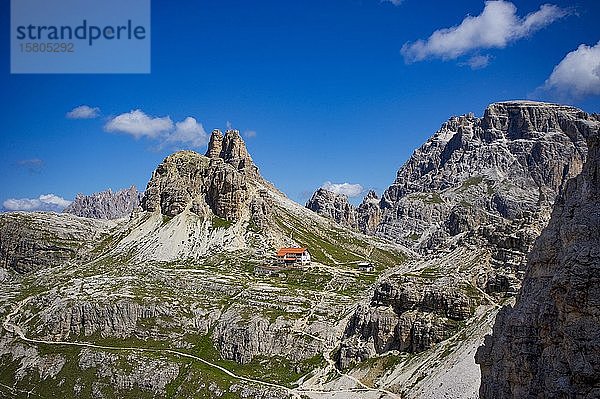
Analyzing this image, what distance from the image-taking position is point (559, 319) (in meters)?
43.8

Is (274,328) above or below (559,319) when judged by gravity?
below

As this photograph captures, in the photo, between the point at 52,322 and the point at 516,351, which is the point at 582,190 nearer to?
the point at 516,351

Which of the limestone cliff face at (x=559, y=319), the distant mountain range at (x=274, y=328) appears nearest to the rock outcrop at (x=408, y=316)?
the distant mountain range at (x=274, y=328)

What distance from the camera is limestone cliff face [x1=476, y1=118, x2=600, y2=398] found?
3959 cm

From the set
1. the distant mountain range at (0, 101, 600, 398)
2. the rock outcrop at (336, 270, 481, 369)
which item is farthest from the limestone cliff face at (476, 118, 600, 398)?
the rock outcrop at (336, 270, 481, 369)

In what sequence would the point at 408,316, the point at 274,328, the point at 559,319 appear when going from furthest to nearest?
the point at 274,328
the point at 408,316
the point at 559,319

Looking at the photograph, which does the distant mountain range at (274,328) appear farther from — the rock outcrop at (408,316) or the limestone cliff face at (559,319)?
the limestone cliff face at (559,319)

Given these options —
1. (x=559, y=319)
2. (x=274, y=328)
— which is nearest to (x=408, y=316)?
(x=274, y=328)

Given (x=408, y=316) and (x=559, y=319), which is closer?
(x=559, y=319)

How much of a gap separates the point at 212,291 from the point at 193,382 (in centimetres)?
5107

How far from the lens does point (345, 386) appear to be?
10825cm

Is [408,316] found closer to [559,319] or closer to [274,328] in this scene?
[274,328]

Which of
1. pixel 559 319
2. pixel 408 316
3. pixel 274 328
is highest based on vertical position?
pixel 559 319

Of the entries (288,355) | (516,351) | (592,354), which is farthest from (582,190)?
(288,355)
